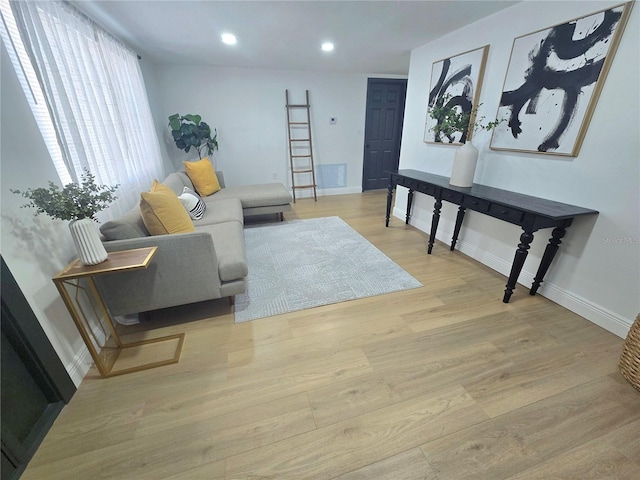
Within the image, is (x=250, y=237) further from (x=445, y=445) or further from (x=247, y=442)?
(x=445, y=445)

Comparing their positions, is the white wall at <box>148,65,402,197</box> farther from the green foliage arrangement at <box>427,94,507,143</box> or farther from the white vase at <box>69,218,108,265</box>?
the white vase at <box>69,218,108,265</box>

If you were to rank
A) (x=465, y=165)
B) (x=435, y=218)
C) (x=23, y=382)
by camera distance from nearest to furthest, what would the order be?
(x=23, y=382)
(x=465, y=165)
(x=435, y=218)

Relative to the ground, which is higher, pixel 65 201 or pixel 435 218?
pixel 65 201

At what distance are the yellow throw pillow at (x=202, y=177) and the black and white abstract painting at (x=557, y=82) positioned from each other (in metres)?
3.40

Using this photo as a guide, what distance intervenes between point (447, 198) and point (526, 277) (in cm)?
94

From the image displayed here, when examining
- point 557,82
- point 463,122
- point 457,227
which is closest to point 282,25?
point 463,122

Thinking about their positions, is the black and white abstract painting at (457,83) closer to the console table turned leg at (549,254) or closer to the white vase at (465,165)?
the white vase at (465,165)

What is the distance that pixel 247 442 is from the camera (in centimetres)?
113

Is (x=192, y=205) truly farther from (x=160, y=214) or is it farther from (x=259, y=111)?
(x=259, y=111)

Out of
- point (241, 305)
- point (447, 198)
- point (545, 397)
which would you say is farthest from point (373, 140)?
point (545, 397)

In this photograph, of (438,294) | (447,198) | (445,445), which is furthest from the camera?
(447,198)

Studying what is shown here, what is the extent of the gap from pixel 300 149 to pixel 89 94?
3225mm

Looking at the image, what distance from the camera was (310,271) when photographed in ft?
8.11

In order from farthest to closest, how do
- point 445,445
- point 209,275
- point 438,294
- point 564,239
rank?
point 438,294, point 564,239, point 209,275, point 445,445
